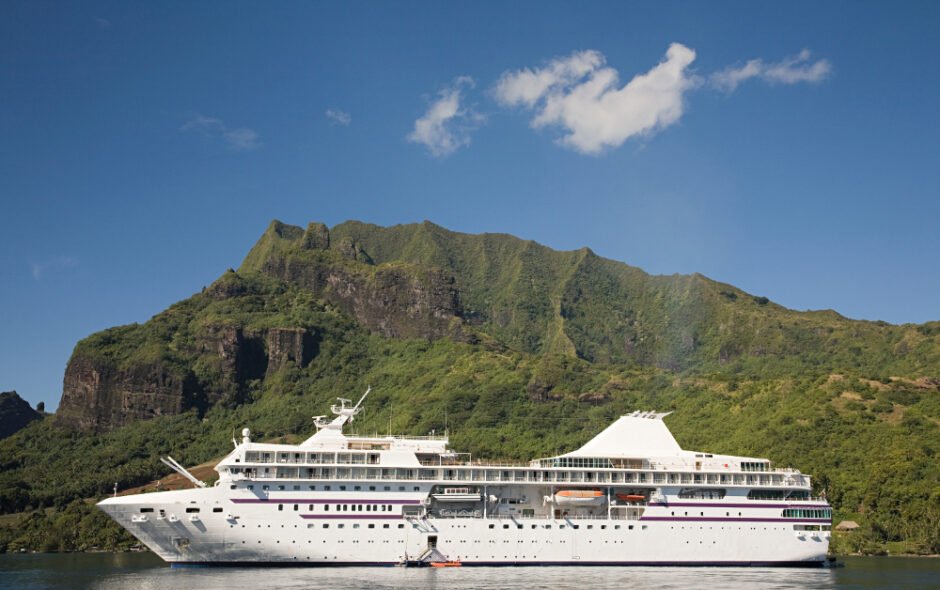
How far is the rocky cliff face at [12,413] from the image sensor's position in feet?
473

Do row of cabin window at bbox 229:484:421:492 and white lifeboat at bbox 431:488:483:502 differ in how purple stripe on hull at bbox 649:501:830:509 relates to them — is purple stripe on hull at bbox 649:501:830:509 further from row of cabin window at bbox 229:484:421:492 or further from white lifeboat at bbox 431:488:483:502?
row of cabin window at bbox 229:484:421:492

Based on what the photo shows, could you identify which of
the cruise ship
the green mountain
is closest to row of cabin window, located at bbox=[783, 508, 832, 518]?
the cruise ship

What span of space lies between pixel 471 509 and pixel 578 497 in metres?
5.73

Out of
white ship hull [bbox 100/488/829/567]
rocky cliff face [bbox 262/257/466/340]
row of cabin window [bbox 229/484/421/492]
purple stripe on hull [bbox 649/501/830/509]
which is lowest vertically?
white ship hull [bbox 100/488/829/567]

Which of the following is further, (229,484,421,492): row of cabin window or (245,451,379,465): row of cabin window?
(245,451,379,465): row of cabin window

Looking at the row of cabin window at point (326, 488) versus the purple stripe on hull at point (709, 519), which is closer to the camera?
the row of cabin window at point (326, 488)

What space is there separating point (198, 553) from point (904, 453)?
5663 cm

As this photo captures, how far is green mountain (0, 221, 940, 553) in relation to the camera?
7612 centimetres

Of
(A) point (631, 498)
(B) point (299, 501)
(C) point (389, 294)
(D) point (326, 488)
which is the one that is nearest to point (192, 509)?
(B) point (299, 501)

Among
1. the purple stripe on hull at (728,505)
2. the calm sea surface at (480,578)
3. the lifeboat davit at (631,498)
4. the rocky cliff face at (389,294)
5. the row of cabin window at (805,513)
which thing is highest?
the rocky cliff face at (389,294)

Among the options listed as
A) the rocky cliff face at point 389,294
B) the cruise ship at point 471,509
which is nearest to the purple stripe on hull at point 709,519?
the cruise ship at point 471,509

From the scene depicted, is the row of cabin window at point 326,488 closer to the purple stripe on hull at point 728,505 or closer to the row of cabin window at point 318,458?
the row of cabin window at point 318,458

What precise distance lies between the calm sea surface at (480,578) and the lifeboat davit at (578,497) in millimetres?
3450

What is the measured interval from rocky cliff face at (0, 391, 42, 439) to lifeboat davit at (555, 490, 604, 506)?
128m
